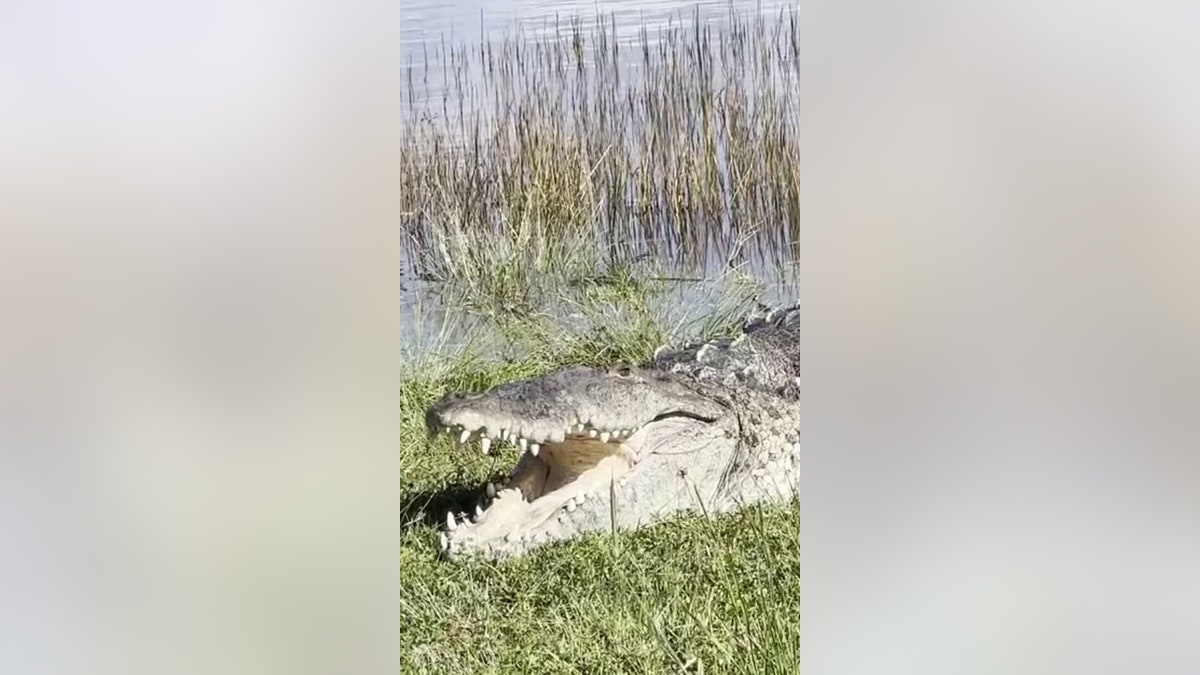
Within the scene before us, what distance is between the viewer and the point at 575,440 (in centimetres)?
139

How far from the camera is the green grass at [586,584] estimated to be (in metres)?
1.33

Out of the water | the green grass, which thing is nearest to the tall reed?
the water

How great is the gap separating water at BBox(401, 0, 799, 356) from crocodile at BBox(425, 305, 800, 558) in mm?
93

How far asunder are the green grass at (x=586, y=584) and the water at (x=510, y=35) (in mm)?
53

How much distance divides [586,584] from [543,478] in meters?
0.22
